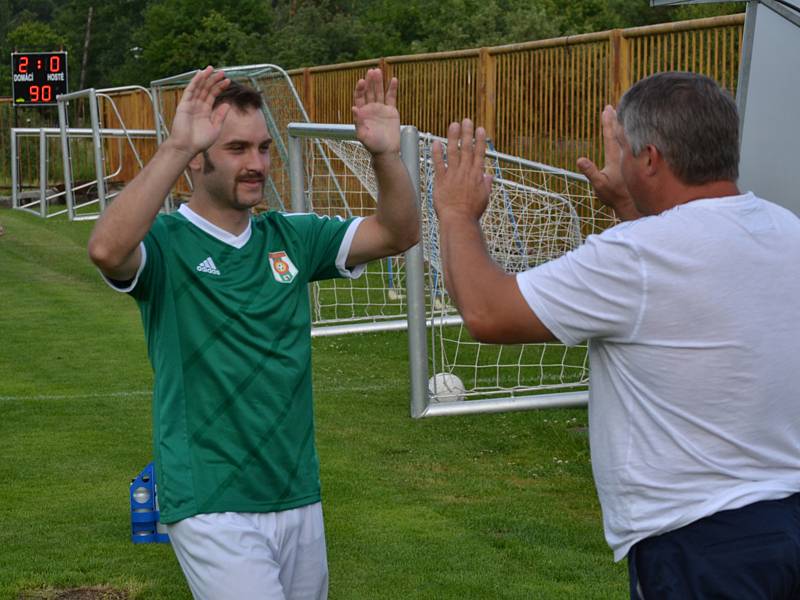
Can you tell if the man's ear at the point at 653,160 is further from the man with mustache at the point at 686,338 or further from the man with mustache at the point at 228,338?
the man with mustache at the point at 228,338

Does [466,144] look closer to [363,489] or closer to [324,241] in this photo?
[324,241]

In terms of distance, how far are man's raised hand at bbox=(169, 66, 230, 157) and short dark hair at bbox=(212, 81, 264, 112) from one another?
0.23 m

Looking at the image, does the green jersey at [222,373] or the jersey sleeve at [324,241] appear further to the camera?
the jersey sleeve at [324,241]

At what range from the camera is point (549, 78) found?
16719 mm

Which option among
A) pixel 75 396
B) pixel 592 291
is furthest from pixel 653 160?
pixel 75 396

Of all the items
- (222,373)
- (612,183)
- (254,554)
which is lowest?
(254,554)

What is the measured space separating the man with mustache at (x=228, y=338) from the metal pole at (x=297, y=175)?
23.7 feet

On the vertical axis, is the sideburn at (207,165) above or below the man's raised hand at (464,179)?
below

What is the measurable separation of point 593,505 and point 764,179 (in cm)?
241

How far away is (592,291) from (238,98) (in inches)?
60.4

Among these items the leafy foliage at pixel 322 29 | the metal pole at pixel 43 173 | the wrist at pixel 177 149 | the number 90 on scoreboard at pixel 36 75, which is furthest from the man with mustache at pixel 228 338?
the leafy foliage at pixel 322 29

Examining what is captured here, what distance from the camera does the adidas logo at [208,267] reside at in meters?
3.79

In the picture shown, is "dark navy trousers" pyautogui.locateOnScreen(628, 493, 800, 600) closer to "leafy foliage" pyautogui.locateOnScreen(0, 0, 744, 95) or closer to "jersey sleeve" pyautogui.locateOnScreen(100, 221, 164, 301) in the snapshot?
"jersey sleeve" pyautogui.locateOnScreen(100, 221, 164, 301)

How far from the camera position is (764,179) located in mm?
5719
